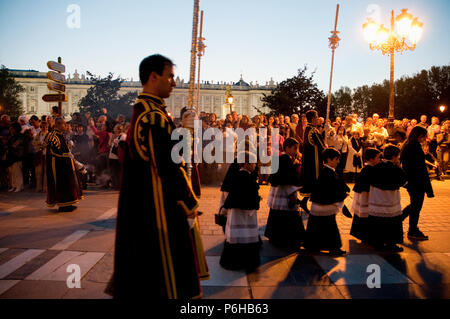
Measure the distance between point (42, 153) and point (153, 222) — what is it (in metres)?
10.2

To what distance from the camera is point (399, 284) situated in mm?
4137

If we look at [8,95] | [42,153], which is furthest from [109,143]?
[8,95]

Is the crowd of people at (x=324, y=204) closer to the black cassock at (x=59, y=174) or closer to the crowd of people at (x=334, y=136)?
the black cassock at (x=59, y=174)

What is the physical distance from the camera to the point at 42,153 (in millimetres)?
11141

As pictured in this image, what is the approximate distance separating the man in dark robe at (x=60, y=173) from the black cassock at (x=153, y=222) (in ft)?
19.2

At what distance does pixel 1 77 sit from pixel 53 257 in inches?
2533

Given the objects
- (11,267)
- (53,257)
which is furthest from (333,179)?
(11,267)

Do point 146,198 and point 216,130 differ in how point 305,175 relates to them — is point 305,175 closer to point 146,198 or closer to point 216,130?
point 216,130

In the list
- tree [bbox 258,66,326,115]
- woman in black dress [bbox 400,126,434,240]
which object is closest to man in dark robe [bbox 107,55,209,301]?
woman in black dress [bbox 400,126,434,240]

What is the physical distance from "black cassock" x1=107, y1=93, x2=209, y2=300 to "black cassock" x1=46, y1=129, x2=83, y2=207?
584 cm

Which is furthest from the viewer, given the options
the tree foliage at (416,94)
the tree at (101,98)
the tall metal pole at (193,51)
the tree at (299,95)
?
the tree at (101,98)

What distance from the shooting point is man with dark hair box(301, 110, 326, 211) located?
7.97 metres

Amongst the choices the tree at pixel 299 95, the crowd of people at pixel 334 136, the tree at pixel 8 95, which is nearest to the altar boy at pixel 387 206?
the crowd of people at pixel 334 136

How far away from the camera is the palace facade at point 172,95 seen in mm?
106438
